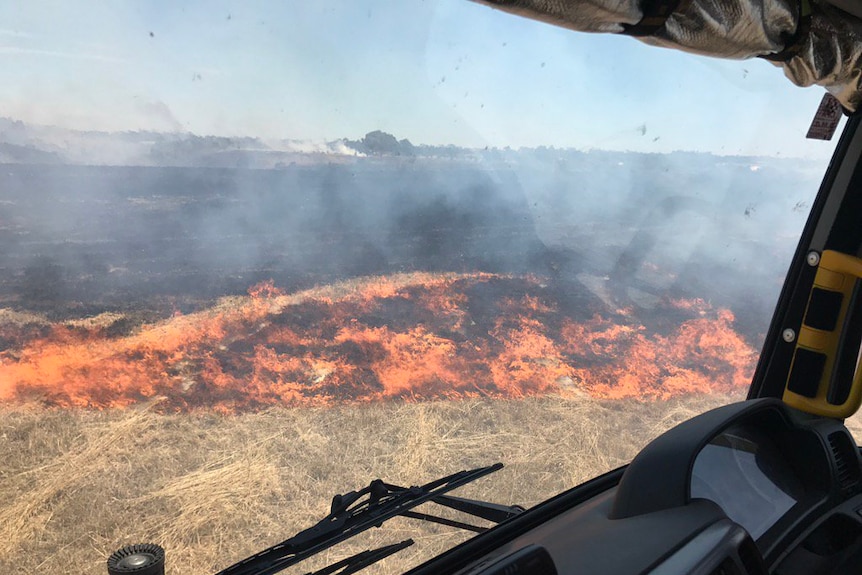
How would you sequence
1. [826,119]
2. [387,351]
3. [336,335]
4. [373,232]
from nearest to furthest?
1. [826,119]
2. [336,335]
3. [387,351]
4. [373,232]

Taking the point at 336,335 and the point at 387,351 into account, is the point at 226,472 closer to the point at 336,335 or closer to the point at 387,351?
the point at 336,335

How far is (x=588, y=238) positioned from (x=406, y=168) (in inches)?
87.8

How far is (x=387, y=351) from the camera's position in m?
4.41

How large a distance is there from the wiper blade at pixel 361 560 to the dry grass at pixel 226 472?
0.05 metres

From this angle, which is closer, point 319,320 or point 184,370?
point 184,370

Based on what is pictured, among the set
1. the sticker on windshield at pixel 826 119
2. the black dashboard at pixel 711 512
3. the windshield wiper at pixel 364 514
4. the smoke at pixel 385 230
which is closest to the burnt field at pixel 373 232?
the smoke at pixel 385 230

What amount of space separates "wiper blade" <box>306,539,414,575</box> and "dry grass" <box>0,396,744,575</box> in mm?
49

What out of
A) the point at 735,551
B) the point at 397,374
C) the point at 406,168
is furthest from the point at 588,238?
the point at 735,551

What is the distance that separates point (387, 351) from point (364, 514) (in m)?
3.25

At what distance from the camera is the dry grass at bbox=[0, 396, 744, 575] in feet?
5.04

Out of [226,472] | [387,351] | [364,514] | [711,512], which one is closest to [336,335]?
[387,351]

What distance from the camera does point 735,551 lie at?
1.07 meters

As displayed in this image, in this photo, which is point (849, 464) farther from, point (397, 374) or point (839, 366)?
point (397, 374)

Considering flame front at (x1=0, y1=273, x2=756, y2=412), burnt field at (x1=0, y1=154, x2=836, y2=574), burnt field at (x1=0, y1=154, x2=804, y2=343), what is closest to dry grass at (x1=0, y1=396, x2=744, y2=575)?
burnt field at (x1=0, y1=154, x2=836, y2=574)
